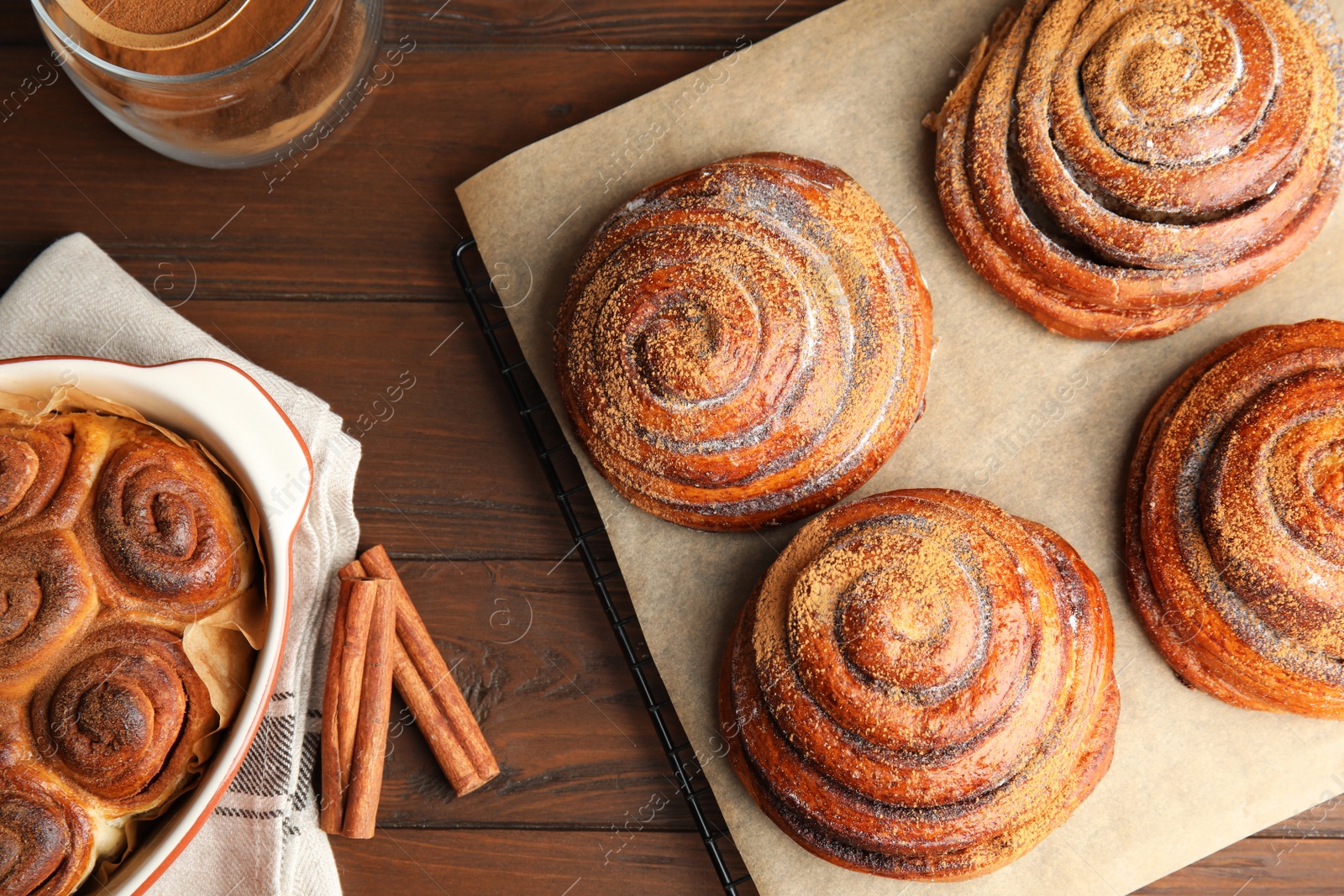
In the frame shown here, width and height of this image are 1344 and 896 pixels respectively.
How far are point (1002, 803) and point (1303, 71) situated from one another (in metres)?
1.26

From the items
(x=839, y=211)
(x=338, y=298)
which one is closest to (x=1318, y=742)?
(x=839, y=211)

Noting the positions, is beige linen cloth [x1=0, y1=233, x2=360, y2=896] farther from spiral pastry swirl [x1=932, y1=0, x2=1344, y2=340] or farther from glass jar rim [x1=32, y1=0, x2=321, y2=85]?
spiral pastry swirl [x1=932, y1=0, x2=1344, y2=340]

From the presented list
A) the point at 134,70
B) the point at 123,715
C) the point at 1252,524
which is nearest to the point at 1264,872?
the point at 1252,524

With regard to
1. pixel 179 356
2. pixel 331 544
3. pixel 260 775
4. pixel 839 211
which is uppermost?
pixel 839 211

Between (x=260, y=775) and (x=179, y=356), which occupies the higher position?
(x=179, y=356)

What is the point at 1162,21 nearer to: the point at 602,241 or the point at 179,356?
the point at 602,241

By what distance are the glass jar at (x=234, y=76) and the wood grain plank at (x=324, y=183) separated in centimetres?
10

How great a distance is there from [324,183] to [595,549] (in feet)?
3.04

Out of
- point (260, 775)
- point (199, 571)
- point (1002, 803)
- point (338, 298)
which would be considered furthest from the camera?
point (338, 298)

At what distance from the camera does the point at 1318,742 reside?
64.4 inches

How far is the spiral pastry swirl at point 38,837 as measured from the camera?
4.09ft

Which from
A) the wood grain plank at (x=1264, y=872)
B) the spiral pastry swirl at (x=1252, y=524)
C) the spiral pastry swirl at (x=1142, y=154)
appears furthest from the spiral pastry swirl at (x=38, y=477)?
the wood grain plank at (x=1264, y=872)

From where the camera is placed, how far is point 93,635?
1.30 meters

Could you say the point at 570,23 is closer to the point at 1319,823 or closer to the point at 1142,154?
the point at 1142,154
